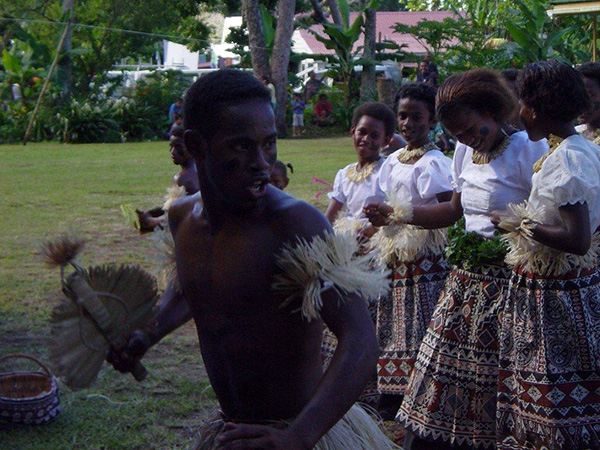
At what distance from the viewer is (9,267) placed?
8.68 meters

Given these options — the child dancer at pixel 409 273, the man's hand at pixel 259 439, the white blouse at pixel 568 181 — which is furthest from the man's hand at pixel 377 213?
the man's hand at pixel 259 439

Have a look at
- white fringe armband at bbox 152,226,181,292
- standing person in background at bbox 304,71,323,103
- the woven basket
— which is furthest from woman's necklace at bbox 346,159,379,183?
standing person in background at bbox 304,71,323,103

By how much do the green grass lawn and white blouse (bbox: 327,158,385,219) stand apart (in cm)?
143

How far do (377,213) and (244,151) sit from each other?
2526mm

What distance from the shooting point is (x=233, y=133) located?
2.20 meters

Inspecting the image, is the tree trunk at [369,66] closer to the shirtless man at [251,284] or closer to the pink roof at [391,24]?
the pink roof at [391,24]

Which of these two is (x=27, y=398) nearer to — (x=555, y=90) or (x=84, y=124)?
(x=555, y=90)

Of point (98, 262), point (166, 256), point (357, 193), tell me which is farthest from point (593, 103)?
point (98, 262)

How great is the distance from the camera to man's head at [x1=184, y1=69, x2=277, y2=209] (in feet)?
7.16

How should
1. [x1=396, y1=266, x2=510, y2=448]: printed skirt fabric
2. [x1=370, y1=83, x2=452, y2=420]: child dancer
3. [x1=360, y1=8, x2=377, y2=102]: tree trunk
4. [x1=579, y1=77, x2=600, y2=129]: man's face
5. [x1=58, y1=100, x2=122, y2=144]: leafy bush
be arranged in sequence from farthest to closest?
[x1=58, y1=100, x2=122, y2=144]: leafy bush < [x1=360, y1=8, x2=377, y2=102]: tree trunk < [x1=579, y1=77, x2=600, y2=129]: man's face < [x1=370, y1=83, x2=452, y2=420]: child dancer < [x1=396, y1=266, x2=510, y2=448]: printed skirt fabric

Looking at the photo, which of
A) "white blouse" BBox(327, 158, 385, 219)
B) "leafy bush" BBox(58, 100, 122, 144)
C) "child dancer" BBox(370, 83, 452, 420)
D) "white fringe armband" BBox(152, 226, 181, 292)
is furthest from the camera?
"leafy bush" BBox(58, 100, 122, 144)

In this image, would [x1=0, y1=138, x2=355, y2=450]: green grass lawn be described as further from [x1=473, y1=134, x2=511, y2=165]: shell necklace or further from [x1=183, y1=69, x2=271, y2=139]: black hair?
[x1=473, y1=134, x2=511, y2=165]: shell necklace

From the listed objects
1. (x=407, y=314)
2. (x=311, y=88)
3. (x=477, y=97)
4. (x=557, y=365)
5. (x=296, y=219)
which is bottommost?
(x=407, y=314)

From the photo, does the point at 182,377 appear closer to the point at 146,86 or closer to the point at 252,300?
the point at 252,300
